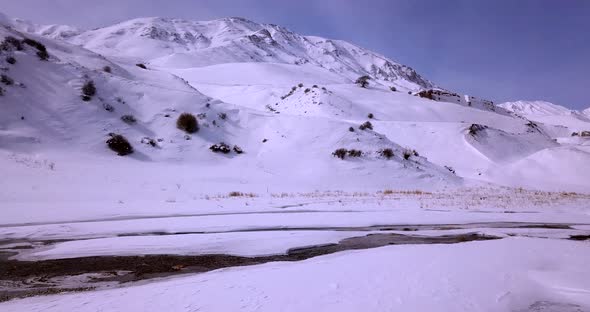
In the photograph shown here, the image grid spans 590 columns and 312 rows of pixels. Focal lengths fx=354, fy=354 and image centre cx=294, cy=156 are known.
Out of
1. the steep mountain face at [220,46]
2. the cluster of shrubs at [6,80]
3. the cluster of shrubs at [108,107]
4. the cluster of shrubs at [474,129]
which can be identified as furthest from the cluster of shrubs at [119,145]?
the steep mountain face at [220,46]

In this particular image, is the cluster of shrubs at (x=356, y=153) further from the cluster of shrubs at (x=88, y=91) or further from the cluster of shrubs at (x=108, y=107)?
the cluster of shrubs at (x=88, y=91)

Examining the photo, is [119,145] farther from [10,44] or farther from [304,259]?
[304,259]

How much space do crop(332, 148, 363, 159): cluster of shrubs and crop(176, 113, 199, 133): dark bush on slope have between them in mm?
9511

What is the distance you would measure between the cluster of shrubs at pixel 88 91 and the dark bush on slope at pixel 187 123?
5.41 metres

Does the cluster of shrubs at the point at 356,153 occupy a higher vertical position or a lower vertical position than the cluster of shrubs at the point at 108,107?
lower

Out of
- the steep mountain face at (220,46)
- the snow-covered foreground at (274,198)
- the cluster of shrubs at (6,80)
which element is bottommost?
the snow-covered foreground at (274,198)

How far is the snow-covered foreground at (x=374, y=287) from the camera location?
4453 millimetres

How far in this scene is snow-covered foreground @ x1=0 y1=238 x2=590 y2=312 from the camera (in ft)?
14.6

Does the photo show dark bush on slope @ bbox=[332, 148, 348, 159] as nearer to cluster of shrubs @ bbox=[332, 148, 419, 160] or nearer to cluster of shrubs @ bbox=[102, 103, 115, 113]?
cluster of shrubs @ bbox=[332, 148, 419, 160]

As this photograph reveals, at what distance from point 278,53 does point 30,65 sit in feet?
280

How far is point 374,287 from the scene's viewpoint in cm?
509

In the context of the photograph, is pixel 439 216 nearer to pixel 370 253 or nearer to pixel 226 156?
pixel 370 253

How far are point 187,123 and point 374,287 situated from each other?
20.7 metres

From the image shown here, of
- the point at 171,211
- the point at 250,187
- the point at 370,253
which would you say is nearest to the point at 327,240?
the point at 370,253
